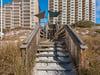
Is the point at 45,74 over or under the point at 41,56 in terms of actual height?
→ under

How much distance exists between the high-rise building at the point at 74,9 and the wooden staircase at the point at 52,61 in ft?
252

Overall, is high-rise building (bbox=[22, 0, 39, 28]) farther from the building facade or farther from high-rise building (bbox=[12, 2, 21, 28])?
high-rise building (bbox=[12, 2, 21, 28])

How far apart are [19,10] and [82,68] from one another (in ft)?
271

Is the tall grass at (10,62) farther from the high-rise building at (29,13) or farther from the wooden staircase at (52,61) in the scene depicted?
the high-rise building at (29,13)

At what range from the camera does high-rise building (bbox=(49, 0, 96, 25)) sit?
80875 mm

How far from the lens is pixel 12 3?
8319 cm

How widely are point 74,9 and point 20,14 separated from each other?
38.6 meters

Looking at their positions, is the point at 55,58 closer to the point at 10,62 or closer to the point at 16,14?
the point at 10,62

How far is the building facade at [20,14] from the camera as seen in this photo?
78062mm

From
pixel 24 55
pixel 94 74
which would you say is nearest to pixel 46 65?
pixel 24 55

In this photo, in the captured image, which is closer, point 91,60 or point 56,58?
point 91,60

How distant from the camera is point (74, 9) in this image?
271 feet

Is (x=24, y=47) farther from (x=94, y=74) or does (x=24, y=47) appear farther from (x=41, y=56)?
(x=94, y=74)

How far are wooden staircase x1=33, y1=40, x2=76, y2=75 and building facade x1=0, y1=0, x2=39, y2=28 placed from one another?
73690 mm
